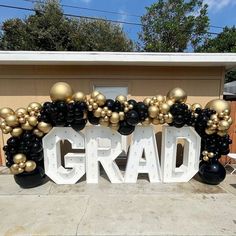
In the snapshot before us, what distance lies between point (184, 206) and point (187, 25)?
13.7 m

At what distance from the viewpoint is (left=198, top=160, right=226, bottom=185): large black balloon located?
428cm

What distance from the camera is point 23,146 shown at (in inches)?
156

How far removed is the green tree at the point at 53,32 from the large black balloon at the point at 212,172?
12.4 meters

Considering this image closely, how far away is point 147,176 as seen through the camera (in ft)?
15.6

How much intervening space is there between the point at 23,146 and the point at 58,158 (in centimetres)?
74

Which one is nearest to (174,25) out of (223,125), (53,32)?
(53,32)

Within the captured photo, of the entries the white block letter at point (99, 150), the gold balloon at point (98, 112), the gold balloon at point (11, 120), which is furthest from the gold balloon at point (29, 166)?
the gold balloon at point (98, 112)

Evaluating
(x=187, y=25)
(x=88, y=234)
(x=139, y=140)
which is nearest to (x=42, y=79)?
(x=139, y=140)

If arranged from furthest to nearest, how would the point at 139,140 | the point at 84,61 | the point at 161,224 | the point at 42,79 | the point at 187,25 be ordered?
the point at 187,25 → the point at 42,79 → the point at 84,61 → the point at 139,140 → the point at 161,224

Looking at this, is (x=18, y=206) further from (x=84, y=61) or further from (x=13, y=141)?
(x=84, y=61)

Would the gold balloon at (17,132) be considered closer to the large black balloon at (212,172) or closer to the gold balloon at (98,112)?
the gold balloon at (98,112)

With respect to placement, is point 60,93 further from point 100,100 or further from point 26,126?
point 26,126

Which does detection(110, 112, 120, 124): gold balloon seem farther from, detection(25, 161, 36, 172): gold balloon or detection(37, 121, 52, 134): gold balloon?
detection(25, 161, 36, 172): gold balloon

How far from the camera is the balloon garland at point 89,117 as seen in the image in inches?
154
